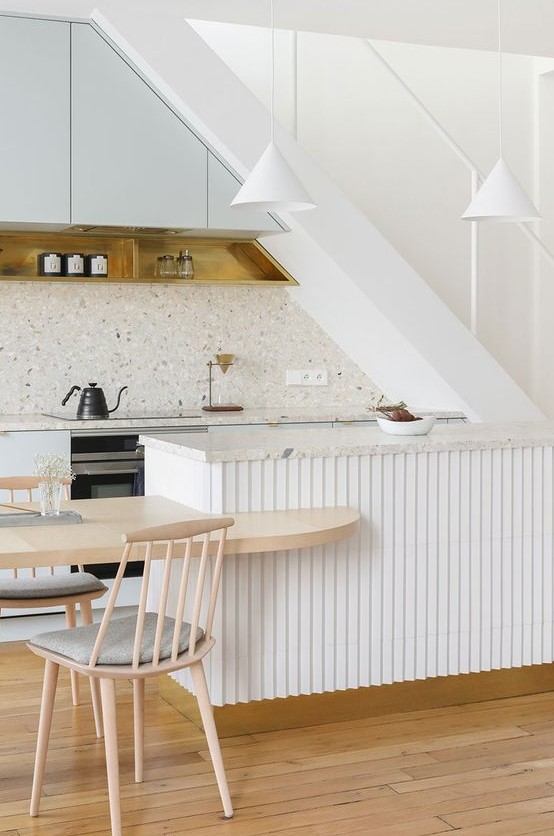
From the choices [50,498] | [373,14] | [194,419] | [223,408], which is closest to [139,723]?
[50,498]

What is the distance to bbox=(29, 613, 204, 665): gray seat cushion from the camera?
2.66m

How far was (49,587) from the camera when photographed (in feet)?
10.8

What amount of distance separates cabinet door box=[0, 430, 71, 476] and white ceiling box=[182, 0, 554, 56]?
1.92 meters

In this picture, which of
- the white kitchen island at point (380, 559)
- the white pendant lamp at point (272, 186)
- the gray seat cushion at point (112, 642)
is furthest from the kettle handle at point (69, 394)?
the gray seat cushion at point (112, 642)

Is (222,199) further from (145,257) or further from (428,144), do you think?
(428,144)

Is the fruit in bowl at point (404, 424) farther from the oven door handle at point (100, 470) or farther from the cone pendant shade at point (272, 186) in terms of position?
the oven door handle at point (100, 470)

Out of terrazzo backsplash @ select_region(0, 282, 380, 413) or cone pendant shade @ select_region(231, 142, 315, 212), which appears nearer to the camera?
cone pendant shade @ select_region(231, 142, 315, 212)

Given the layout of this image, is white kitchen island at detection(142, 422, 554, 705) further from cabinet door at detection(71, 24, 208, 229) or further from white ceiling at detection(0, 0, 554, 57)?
white ceiling at detection(0, 0, 554, 57)

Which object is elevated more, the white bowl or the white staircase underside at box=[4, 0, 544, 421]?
the white staircase underside at box=[4, 0, 544, 421]

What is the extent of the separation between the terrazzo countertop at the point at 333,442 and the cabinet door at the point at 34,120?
4.83ft

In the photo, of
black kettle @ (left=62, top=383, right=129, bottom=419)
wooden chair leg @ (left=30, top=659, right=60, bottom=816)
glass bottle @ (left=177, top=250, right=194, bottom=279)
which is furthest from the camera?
glass bottle @ (left=177, top=250, right=194, bottom=279)

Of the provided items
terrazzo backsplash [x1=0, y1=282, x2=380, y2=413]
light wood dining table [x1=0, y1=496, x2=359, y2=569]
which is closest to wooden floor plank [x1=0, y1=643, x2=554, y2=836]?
light wood dining table [x1=0, y1=496, x2=359, y2=569]

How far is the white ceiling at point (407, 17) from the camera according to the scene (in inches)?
176

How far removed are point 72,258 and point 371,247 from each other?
4.77 feet
